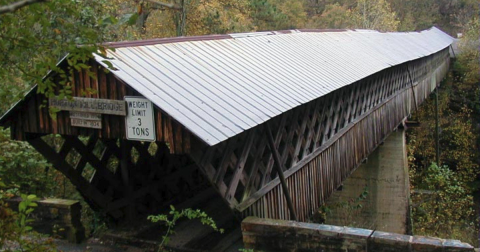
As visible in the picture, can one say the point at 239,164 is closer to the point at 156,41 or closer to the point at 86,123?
the point at 86,123

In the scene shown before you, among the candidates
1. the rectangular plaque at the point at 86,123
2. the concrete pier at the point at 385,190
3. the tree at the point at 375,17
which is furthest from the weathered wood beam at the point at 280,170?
the tree at the point at 375,17

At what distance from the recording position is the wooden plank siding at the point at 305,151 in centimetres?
637

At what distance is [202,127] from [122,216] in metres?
3.78

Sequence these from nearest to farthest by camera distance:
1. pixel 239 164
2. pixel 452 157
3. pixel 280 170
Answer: pixel 239 164 < pixel 280 170 < pixel 452 157

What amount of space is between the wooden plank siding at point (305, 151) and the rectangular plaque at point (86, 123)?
127cm

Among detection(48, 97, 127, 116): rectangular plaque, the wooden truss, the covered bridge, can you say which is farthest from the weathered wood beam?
the wooden truss

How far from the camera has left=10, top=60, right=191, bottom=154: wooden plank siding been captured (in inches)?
207

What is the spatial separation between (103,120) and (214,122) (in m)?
1.40

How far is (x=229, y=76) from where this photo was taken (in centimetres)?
708

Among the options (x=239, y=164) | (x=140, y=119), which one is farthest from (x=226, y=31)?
(x=140, y=119)

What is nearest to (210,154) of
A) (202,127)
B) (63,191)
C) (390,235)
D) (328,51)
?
(202,127)

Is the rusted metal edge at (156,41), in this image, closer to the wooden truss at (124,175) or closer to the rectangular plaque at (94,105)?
the rectangular plaque at (94,105)

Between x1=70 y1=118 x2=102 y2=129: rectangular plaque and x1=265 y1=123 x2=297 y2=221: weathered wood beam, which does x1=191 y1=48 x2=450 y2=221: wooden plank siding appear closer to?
x1=265 y1=123 x2=297 y2=221: weathered wood beam

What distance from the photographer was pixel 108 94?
223 inches
